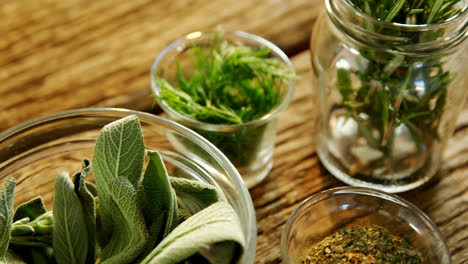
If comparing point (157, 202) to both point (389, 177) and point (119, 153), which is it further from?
point (389, 177)

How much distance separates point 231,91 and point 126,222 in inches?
11.5

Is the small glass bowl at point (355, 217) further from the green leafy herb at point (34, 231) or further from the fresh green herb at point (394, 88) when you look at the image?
the green leafy herb at point (34, 231)

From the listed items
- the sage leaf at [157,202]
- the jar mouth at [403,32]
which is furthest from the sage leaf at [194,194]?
the jar mouth at [403,32]

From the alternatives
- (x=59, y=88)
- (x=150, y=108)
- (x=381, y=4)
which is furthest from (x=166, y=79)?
(x=381, y=4)

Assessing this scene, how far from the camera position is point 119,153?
0.39 metres

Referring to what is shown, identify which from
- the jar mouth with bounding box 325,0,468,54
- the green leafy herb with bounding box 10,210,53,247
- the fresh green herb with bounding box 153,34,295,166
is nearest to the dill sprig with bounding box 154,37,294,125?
the fresh green herb with bounding box 153,34,295,166

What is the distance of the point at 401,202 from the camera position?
1.74ft

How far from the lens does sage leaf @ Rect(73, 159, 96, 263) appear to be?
0.40 m

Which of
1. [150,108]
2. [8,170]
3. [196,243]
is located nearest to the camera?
[196,243]

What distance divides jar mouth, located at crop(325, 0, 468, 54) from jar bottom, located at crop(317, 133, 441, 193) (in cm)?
15

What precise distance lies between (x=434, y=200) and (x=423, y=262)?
0.33 feet

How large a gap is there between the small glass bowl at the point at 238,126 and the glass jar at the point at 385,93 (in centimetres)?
6

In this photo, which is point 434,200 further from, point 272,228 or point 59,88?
point 59,88

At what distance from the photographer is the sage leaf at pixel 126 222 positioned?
37 centimetres
